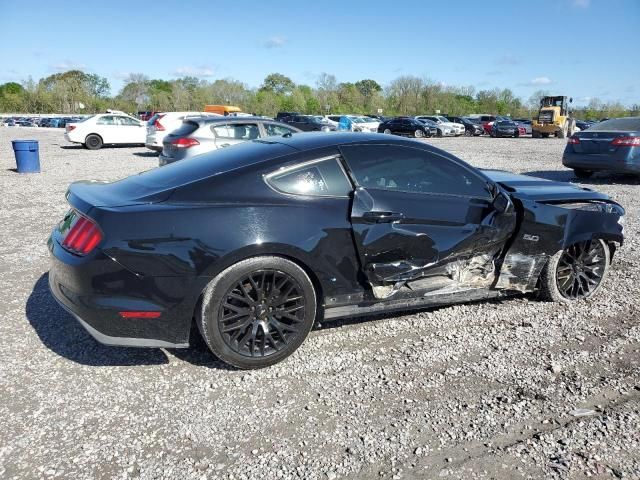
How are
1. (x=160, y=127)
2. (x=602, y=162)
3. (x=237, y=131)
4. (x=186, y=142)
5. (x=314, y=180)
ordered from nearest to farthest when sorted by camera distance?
1. (x=314, y=180)
2. (x=186, y=142)
3. (x=602, y=162)
4. (x=237, y=131)
5. (x=160, y=127)

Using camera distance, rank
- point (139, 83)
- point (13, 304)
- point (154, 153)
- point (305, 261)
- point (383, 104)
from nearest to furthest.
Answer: point (305, 261)
point (13, 304)
point (154, 153)
point (383, 104)
point (139, 83)

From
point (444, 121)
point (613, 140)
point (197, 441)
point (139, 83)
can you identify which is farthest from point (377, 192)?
point (139, 83)

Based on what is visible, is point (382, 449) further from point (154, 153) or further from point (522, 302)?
point (154, 153)

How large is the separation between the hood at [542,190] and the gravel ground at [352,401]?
3.15ft

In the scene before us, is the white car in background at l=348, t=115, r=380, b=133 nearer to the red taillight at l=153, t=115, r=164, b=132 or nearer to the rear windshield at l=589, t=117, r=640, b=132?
the red taillight at l=153, t=115, r=164, b=132

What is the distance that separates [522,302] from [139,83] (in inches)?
3770

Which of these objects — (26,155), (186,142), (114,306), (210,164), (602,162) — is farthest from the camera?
(26,155)

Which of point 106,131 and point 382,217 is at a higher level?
point 106,131

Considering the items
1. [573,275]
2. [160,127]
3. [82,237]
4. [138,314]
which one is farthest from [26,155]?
[573,275]

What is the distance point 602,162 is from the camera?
1089cm

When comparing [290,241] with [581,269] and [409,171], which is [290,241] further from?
[581,269]

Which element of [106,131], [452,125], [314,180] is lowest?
[106,131]

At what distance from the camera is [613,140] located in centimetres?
1073

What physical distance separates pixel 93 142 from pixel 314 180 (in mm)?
19982
